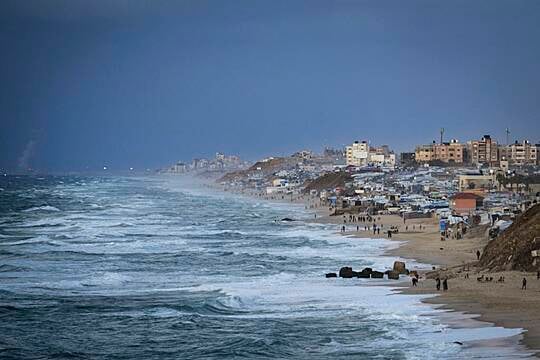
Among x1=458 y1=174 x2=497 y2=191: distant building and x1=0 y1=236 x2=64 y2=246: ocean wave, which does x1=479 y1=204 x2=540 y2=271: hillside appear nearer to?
x1=0 y1=236 x2=64 y2=246: ocean wave

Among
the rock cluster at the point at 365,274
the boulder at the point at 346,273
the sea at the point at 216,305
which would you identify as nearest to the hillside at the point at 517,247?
the rock cluster at the point at 365,274

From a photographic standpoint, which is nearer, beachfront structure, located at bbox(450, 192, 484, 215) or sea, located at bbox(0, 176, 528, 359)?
sea, located at bbox(0, 176, 528, 359)

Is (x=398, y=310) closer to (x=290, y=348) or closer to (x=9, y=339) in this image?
(x=290, y=348)

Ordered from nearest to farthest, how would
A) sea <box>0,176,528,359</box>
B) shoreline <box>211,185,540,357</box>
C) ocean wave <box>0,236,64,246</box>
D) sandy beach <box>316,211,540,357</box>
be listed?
sea <box>0,176,528,359</box>, shoreline <box>211,185,540,357</box>, sandy beach <box>316,211,540,357</box>, ocean wave <box>0,236,64,246</box>

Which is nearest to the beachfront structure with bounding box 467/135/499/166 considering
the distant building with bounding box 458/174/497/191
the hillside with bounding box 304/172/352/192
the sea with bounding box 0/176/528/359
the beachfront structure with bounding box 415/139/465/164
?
the beachfront structure with bounding box 415/139/465/164

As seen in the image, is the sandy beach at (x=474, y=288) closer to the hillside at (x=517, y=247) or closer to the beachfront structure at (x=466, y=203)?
the hillside at (x=517, y=247)

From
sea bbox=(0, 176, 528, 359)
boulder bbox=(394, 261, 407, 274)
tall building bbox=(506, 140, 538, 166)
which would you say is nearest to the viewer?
sea bbox=(0, 176, 528, 359)
